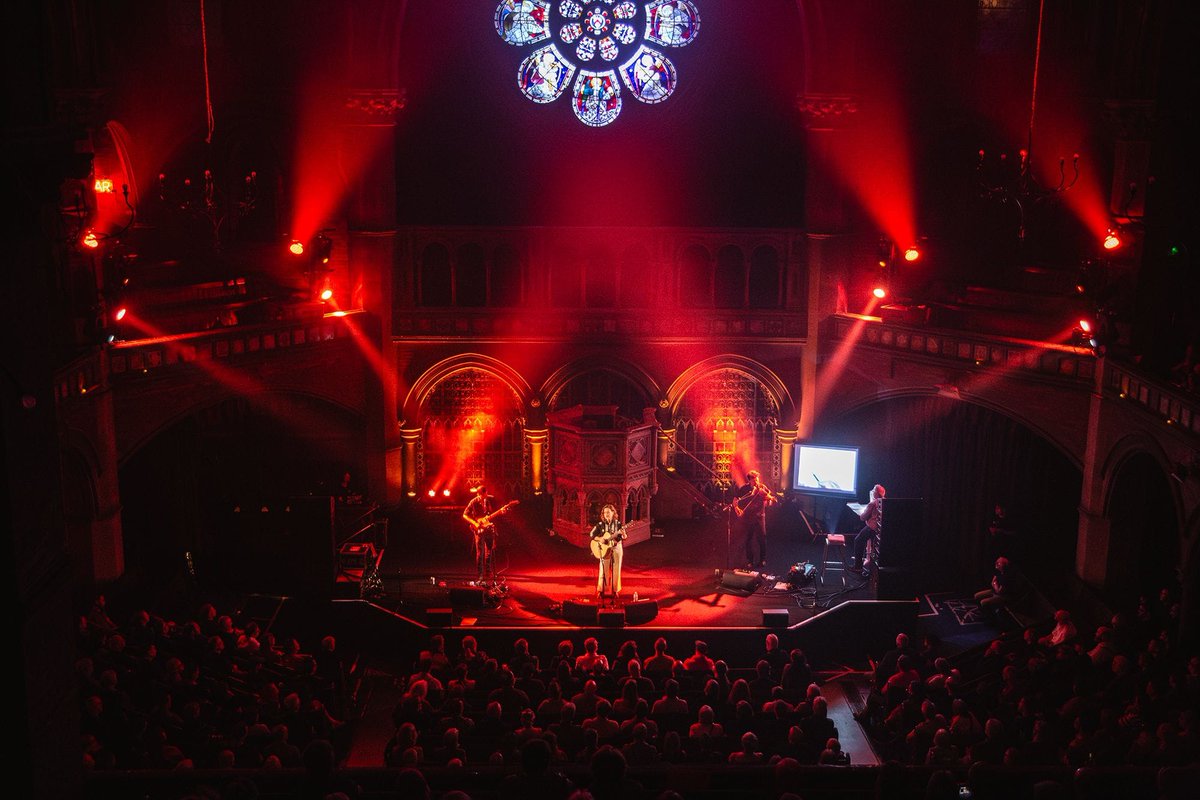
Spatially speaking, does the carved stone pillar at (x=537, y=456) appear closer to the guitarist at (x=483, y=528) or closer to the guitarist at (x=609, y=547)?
the guitarist at (x=483, y=528)

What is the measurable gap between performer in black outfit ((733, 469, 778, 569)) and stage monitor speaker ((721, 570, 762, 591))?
2.52 feet

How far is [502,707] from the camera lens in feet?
53.0

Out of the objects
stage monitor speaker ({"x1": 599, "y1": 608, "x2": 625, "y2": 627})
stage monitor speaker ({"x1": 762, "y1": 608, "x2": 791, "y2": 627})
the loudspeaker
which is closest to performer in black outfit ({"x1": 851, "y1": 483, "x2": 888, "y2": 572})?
stage monitor speaker ({"x1": 762, "y1": 608, "x2": 791, "y2": 627})

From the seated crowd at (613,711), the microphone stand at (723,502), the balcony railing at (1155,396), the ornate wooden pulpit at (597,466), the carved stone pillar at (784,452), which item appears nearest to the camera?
the seated crowd at (613,711)

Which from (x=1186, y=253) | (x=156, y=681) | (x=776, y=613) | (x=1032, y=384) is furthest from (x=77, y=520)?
(x=1186, y=253)

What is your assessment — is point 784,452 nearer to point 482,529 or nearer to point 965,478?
point 965,478

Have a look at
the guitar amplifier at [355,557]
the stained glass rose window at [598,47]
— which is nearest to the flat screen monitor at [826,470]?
the stained glass rose window at [598,47]

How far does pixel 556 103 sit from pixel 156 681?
13841 millimetres

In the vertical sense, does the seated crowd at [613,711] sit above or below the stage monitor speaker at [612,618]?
above

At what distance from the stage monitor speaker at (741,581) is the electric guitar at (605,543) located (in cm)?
218

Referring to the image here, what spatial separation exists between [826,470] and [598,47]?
9.31 m

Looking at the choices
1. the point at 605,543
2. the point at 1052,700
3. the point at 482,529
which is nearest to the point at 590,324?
the point at 482,529

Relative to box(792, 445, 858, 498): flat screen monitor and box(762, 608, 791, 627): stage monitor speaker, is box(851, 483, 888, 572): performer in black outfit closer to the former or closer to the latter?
box(792, 445, 858, 498): flat screen monitor

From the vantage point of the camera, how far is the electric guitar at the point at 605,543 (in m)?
20.8
